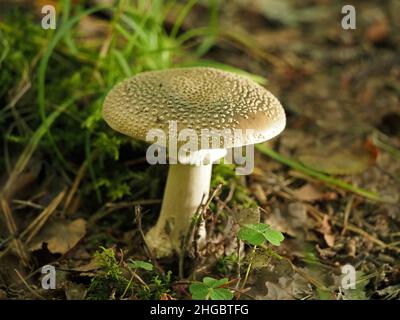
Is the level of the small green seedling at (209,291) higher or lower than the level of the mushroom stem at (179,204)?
lower

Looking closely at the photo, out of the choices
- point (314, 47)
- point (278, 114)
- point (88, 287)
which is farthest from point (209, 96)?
point (314, 47)

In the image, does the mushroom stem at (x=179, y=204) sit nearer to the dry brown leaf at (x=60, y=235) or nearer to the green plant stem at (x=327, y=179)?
the dry brown leaf at (x=60, y=235)

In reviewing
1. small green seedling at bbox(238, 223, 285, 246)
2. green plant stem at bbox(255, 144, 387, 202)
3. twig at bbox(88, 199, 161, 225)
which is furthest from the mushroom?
green plant stem at bbox(255, 144, 387, 202)

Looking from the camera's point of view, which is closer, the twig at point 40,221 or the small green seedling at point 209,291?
the small green seedling at point 209,291

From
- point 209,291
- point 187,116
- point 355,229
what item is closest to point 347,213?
point 355,229

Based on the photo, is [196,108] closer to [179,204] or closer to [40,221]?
[179,204]

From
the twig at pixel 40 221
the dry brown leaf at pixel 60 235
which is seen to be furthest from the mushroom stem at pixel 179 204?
the twig at pixel 40 221
